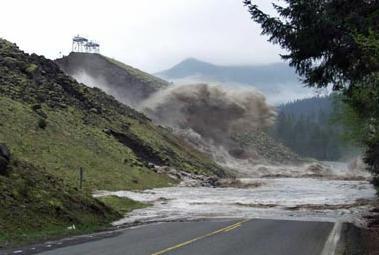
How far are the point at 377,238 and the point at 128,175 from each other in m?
31.5

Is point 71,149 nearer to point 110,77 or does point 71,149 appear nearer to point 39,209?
point 39,209

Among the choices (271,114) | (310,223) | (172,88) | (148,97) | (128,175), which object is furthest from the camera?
(148,97)

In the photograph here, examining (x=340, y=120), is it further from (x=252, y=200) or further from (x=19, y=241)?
(x=19, y=241)

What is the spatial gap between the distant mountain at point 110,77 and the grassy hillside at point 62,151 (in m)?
38.0

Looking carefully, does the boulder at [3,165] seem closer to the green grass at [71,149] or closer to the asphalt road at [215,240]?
the asphalt road at [215,240]

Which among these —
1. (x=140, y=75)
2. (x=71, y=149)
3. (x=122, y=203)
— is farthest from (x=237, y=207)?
(x=140, y=75)

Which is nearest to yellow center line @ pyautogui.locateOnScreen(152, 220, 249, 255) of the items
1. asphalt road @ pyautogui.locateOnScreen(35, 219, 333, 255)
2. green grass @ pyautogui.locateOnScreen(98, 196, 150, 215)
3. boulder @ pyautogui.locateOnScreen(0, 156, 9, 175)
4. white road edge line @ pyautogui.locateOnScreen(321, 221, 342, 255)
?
asphalt road @ pyautogui.locateOnScreen(35, 219, 333, 255)

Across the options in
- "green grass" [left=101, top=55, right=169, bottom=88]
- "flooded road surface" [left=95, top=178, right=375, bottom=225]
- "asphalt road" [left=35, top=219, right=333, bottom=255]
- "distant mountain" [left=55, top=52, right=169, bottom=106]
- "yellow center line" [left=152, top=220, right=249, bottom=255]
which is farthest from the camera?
"green grass" [left=101, top=55, right=169, bottom=88]

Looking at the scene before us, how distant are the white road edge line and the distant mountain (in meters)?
91.7

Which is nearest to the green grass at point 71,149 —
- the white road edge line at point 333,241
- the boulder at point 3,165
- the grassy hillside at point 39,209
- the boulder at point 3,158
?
the grassy hillside at point 39,209

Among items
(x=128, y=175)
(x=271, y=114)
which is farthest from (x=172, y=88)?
(x=128, y=175)

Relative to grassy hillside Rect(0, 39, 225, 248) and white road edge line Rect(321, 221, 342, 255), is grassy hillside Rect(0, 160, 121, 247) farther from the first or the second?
white road edge line Rect(321, 221, 342, 255)

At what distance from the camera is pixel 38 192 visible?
20.5m

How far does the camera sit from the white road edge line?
553 inches
